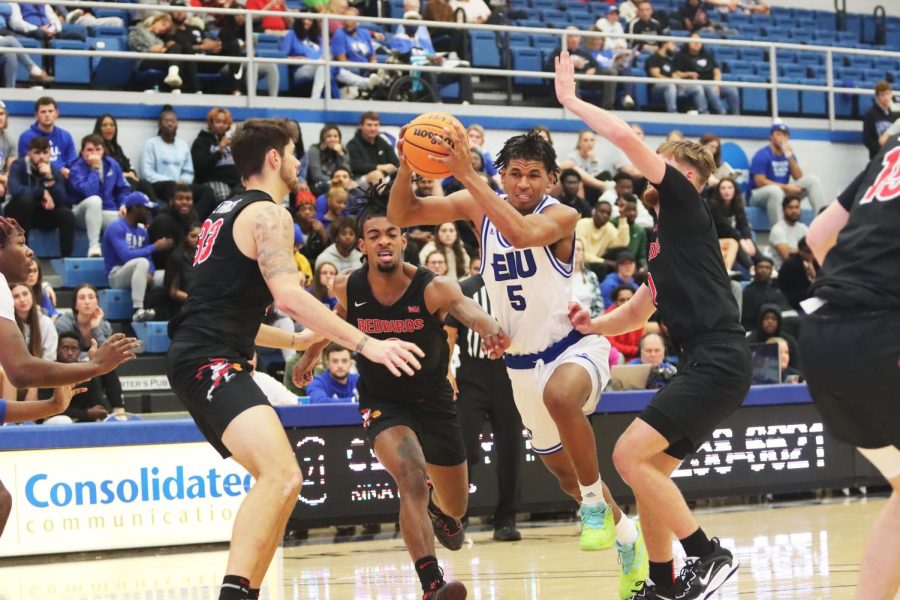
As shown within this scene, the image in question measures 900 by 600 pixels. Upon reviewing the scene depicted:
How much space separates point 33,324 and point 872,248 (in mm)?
8442

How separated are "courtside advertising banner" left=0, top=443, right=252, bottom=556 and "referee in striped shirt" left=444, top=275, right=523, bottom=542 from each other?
2047 millimetres

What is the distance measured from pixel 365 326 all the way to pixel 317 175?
8.71 m

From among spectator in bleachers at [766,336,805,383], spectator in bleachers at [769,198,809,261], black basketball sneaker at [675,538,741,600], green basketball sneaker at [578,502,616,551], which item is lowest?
spectator in bleachers at [766,336,805,383]

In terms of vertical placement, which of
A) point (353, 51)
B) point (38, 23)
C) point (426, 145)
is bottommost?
point (353, 51)

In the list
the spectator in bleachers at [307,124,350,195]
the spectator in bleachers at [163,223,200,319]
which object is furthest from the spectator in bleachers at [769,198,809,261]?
the spectator in bleachers at [163,223,200,319]

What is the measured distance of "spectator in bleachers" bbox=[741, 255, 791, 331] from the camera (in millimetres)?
16250

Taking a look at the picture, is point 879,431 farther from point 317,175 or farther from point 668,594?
point 317,175

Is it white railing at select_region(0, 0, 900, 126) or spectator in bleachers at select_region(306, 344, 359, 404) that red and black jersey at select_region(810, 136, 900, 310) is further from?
white railing at select_region(0, 0, 900, 126)

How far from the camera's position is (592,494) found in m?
7.48

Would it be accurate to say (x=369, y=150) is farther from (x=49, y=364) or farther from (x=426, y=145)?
(x=49, y=364)

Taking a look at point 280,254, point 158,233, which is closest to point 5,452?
point 158,233

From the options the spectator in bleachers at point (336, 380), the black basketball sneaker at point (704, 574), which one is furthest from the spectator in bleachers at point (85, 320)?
the black basketball sneaker at point (704, 574)

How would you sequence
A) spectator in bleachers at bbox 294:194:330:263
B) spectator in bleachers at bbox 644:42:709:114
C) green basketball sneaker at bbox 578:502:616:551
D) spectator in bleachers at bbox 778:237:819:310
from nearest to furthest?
green basketball sneaker at bbox 578:502:616:551 → spectator in bleachers at bbox 294:194:330:263 → spectator in bleachers at bbox 778:237:819:310 → spectator in bleachers at bbox 644:42:709:114

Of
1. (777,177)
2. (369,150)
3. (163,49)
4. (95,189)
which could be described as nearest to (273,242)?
(95,189)
